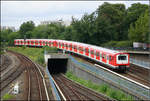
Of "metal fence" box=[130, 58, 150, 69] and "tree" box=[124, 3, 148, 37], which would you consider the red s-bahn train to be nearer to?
"metal fence" box=[130, 58, 150, 69]

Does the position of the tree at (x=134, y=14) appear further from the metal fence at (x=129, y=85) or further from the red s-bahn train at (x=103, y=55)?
the metal fence at (x=129, y=85)

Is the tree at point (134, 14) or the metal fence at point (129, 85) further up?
the tree at point (134, 14)

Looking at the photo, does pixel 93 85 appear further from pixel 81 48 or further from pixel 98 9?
pixel 98 9

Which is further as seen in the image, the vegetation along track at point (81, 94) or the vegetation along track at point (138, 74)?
the vegetation along track at point (138, 74)

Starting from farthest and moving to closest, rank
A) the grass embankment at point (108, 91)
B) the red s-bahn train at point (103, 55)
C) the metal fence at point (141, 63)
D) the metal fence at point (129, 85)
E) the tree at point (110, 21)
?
1. the tree at point (110, 21)
2. the metal fence at point (141, 63)
3. the red s-bahn train at point (103, 55)
4. the grass embankment at point (108, 91)
5. the metal fence at point (129, 85)

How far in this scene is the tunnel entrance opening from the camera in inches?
1556

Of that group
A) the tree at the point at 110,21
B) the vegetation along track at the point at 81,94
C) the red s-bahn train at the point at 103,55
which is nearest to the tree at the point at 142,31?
the red s-bahn train at the point at 103,55

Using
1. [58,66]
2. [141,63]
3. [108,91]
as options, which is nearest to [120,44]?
[141,63]

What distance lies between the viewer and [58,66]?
Answer: 1704 inches

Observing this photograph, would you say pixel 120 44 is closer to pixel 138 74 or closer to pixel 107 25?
pixel 107 25

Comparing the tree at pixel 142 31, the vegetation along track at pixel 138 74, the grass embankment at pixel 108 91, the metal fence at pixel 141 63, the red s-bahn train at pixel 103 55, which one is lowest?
the grass embankment at pixel 108 91

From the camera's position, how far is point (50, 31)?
76.5 m

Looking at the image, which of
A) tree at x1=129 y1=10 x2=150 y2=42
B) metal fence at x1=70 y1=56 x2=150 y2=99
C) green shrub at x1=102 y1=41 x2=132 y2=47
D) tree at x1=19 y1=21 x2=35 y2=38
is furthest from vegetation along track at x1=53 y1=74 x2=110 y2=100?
tree at x1=19 y1=21 x2=35 y2=38

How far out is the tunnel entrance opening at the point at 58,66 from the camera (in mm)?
39531
